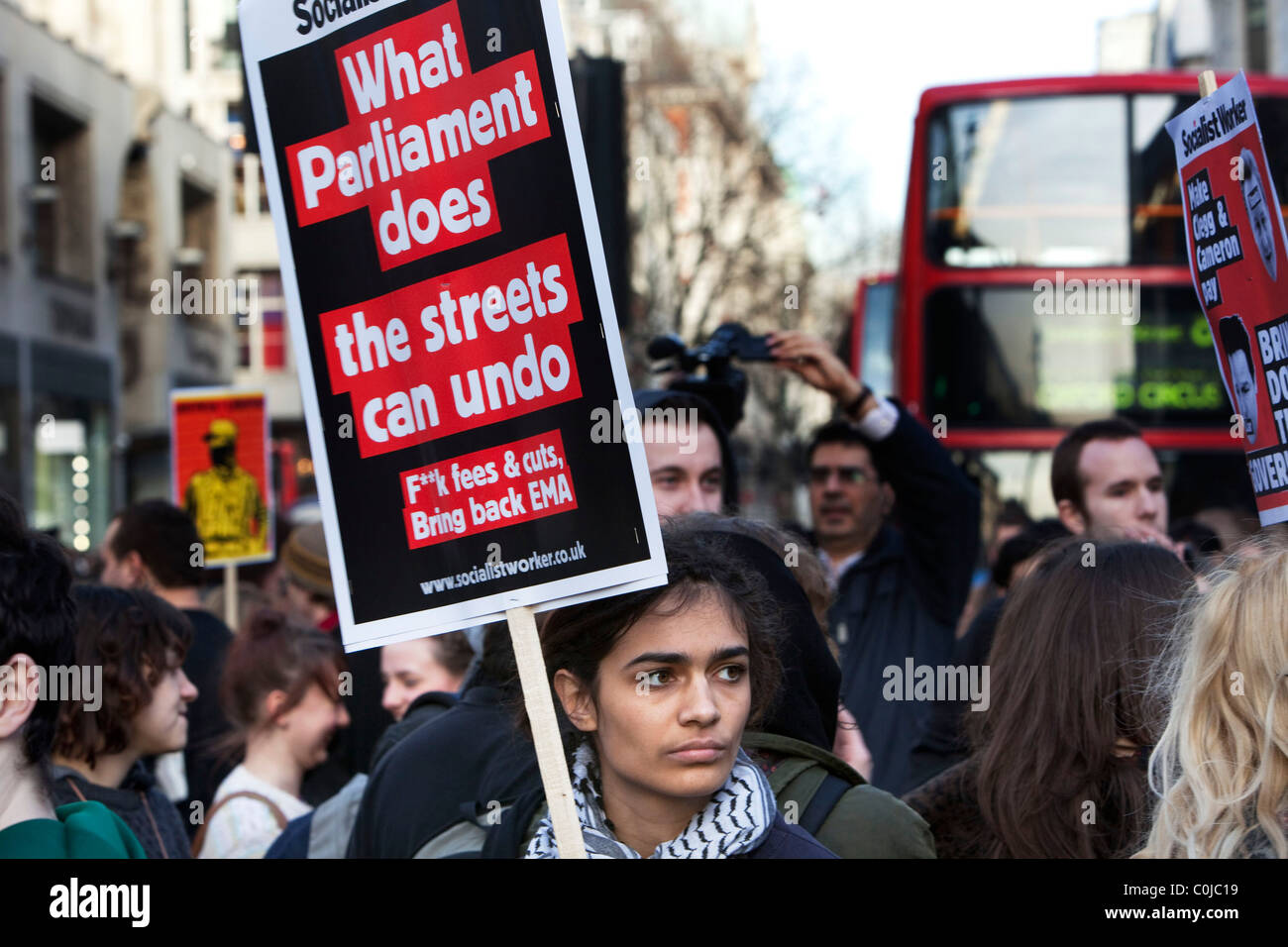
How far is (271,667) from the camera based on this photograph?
462 cm

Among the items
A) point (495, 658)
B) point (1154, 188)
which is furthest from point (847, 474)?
point (1154, 188)

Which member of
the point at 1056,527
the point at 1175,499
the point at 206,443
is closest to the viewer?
the point at 1056,527

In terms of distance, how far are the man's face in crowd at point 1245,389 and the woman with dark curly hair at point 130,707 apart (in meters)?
2.42

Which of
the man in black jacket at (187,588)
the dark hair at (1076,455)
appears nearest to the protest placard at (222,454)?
the man in black jacket at (187,588)

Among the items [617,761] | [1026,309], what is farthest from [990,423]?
[617,761]

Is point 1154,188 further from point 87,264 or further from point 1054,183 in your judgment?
point 87,264

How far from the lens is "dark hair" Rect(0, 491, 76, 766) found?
2.29m

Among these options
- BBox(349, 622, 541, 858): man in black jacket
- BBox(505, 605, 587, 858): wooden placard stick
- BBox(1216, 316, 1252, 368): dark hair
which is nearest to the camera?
BBox(505, 605, 587, 858): wooden placard stick

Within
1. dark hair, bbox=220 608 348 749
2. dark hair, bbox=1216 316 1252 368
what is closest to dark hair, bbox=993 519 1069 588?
dark hair, bbox=1216 316 1252 368

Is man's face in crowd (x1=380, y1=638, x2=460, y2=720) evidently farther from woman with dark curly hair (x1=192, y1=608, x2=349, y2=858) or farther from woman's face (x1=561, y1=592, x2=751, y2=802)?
woman's face (x1=561, y1=592, x2=751, y2=802)

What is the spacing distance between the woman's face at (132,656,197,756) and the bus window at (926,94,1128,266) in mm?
7005

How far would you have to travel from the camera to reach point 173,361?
97.5ft
